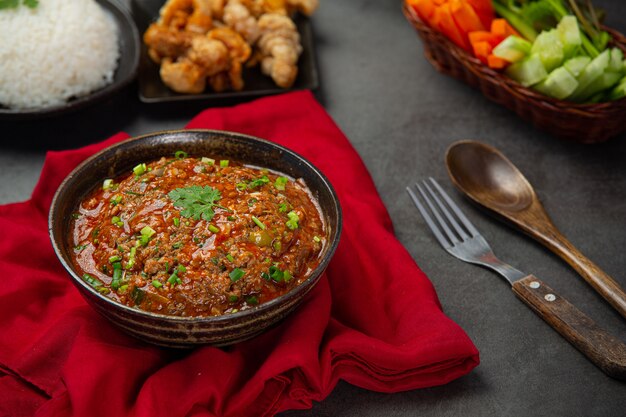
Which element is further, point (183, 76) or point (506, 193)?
point (183, 76)

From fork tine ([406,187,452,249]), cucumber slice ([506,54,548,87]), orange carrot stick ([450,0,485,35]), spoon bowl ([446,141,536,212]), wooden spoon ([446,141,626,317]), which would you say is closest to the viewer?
wooden spoon ([446,141,626,317])

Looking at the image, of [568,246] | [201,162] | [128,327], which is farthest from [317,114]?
[128,327]

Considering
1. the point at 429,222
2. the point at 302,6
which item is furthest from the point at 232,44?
the point at 429,222

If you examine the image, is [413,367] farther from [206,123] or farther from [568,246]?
[206,123]

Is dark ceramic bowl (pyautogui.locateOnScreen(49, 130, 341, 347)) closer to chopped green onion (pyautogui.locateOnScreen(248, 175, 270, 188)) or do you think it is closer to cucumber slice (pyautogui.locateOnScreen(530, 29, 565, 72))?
chopped green onion (pyautogui.locateOnScreen(248, 175, 270, 188))

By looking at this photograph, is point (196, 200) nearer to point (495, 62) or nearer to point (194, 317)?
point (194, 317)

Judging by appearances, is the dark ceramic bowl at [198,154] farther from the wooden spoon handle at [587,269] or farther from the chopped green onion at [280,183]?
the wooden spoon handle at [587,269]

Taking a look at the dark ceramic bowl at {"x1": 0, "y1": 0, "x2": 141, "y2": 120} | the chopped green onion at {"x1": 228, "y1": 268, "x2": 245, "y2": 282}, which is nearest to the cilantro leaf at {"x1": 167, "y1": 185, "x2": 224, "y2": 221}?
the chopped green onion at {"x1": 228, "y1": 268, "x2": 245, "y2": 282}
